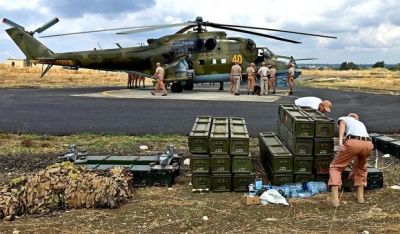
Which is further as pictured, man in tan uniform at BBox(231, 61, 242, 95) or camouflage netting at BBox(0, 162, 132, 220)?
man in tan uniform at BBox(231, 61, 242, 95)

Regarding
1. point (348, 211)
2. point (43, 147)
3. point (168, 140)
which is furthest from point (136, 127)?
point (348, 211)

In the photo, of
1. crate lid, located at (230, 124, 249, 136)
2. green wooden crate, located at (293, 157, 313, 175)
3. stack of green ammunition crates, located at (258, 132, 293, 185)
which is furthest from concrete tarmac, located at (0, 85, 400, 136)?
green wooden crate, located at (293, 157, 313, 175)

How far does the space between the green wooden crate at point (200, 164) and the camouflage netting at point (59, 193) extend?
3.90 ft

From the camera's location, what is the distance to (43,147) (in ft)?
35.3

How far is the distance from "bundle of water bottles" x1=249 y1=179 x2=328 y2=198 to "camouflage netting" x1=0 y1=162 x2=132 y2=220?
196 centimetres

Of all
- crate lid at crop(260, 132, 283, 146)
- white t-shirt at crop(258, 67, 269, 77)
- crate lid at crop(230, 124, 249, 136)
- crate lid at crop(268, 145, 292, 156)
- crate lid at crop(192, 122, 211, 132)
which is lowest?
crate lid at crop(260, 132, 283, 146)

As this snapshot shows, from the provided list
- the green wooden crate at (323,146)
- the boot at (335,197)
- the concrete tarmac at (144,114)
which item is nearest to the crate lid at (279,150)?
the green wooden crate at (323,146)

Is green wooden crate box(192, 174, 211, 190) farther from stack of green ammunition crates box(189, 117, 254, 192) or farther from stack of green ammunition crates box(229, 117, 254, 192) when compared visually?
stack of green ammunition crates box(229, 117, 254, 192)

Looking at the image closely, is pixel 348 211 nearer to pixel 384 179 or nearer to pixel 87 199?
pixel 384 179

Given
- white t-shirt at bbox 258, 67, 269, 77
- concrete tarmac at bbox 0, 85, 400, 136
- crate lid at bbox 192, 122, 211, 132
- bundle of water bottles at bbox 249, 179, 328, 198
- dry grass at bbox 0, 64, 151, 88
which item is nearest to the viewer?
bundle of water bottles at bbox 249, 179, 328, 198

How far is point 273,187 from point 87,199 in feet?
9.28

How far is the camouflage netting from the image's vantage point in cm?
636

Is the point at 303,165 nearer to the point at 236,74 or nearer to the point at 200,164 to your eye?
the point at 200,164

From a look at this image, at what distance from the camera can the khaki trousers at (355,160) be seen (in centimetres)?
670
